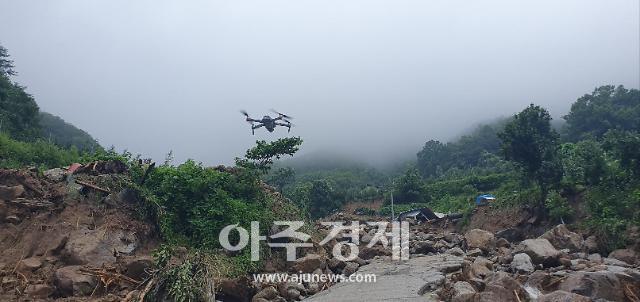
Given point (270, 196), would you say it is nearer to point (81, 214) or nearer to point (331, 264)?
point (331, 264)

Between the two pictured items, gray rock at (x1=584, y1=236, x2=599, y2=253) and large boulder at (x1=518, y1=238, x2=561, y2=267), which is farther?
gray rock at (x1=584, y1=236, x2=599, y2=253)

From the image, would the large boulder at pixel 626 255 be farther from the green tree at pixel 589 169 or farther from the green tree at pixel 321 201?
the green tree at pixel 321 201

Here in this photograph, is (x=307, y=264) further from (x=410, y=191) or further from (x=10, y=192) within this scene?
(x=410, y=191)

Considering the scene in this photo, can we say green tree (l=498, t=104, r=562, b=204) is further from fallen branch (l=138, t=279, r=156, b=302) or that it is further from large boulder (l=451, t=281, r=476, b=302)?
fallen branch (l=138, t=279, r=156, b=302)

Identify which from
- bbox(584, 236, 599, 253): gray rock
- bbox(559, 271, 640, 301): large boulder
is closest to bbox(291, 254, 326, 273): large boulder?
bbox(559, 271, 640, 301): large boulder

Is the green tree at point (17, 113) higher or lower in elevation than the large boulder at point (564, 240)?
higher

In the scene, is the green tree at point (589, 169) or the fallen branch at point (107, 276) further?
the green tree at point (589, 169)

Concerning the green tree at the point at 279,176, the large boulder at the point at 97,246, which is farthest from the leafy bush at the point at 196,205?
the green tree at the point at 279,176
